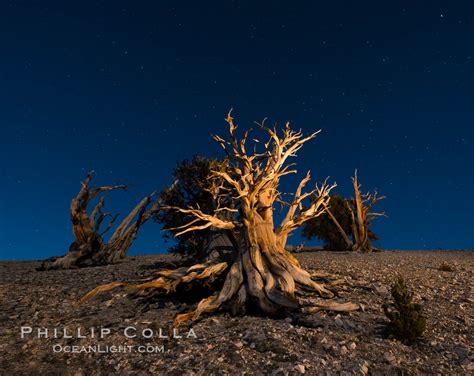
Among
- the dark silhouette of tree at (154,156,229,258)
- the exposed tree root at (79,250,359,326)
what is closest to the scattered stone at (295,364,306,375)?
the exposed tree root at (79,250,359,326)

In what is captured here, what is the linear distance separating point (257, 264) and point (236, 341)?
8.29 feet

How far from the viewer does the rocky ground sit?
187 inches

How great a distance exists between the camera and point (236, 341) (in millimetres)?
5438

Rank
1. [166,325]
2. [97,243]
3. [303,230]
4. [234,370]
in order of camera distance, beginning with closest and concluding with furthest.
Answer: [234,370]
[166,325]
[97,243]
[303,230]

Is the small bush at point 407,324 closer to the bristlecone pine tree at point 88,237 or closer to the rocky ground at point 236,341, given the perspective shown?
the rocky ground at point 236,341

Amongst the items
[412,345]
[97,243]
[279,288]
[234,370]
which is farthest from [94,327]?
[97,243]

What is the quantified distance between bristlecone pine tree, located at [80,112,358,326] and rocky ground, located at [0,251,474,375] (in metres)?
0.31

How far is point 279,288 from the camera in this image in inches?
284

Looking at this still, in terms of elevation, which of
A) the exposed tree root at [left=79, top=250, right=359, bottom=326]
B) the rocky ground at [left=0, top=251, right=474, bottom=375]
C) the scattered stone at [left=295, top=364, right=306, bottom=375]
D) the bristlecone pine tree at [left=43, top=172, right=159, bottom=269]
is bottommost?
the scattered stone at [left=295, top=364, right=306, bottom=375]

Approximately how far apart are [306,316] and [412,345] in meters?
1.86

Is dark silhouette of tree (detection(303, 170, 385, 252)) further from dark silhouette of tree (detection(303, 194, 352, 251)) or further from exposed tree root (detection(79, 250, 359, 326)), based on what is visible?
exposed tree root (detection(79, 250, 359, 326))

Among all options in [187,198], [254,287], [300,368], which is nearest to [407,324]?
[300,368]

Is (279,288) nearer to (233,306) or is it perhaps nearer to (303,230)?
(233,306)

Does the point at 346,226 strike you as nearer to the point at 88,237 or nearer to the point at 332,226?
the point at 332,226
